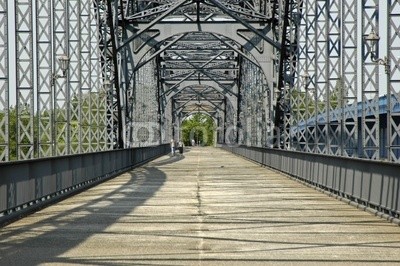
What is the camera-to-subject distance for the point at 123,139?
43.9 meters

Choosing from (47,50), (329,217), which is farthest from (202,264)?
(47,50)

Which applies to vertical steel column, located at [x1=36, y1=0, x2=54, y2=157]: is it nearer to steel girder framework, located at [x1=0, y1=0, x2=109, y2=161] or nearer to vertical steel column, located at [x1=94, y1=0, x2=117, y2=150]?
steel girder framework, located at [x1=0, y1=0, x2=109, y2=161]

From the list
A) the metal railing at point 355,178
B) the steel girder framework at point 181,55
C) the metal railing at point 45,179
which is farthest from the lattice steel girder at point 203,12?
the metal railing at point 355,178

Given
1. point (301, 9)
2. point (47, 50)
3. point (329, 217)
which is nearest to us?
point (329, 217)

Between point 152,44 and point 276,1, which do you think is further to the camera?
point 152,44

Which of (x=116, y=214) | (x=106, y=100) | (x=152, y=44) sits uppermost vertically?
(x=152, y=44)

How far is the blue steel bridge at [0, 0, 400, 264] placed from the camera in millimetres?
19578

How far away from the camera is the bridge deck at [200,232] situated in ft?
38.8

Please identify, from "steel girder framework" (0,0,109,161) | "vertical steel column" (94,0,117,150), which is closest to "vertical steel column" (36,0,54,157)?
"steel girder framework" (0,0,109,161)

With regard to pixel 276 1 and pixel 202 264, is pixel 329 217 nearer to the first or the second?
pixel 202 264

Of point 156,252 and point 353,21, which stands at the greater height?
point 353,21

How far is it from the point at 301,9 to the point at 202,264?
3079 centimetres

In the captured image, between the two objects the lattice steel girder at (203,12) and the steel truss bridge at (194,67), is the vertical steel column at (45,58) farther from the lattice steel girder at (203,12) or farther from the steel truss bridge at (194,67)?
the lattice steel girder at (203,12)

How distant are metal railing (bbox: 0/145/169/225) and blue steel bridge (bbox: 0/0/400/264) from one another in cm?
4
